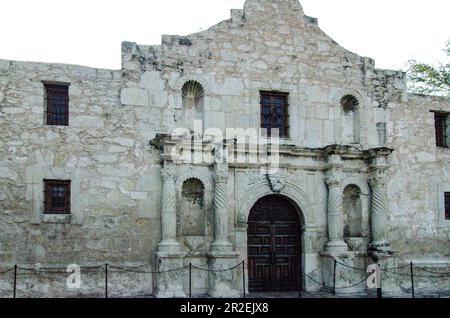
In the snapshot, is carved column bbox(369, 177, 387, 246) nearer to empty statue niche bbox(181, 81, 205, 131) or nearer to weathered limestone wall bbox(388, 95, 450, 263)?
weathered limestone wall bbox(388, 95, 450, 263)

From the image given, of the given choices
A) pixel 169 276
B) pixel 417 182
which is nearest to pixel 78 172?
pixel 169 276

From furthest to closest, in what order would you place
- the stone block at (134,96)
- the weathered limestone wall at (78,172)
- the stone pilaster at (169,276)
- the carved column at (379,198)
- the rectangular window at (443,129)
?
the rectangular window at (443,129), the carved column at (379,198), the stone block at (134,96), the stone pilaster at (169,276), the weathered limestone wall at (78,172)

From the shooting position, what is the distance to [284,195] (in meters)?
13.2

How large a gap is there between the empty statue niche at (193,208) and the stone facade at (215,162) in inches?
1.0

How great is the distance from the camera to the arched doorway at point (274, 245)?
509 inches

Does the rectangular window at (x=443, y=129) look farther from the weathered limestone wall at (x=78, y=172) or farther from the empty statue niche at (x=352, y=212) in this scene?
the weathered limestone wall at (x=78, y=172)

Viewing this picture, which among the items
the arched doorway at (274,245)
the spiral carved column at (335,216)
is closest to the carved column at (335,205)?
the spiral carved column at (335,216)

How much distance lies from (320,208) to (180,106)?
4.23 m

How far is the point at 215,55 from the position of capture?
13180 millimetres

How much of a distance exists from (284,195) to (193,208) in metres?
2.23
